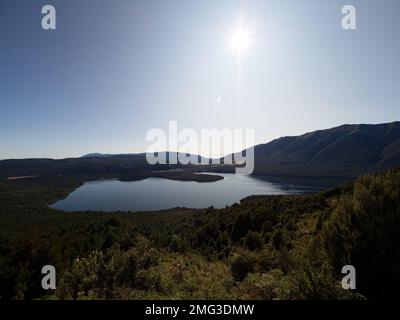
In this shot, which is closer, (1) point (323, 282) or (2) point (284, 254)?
(1) point (323, 282)

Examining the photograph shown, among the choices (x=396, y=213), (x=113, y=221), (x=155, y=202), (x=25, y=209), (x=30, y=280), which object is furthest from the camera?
(x=155, y=202)

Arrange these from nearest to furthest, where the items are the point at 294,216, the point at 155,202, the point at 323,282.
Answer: the point at 323,282
the point at 294,216
the point at 155,202

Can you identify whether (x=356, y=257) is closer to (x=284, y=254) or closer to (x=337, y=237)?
(x=337, y=237)
